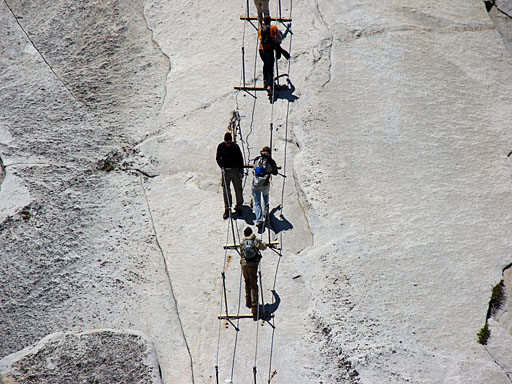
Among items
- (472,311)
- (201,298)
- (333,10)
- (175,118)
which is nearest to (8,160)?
(175,118)

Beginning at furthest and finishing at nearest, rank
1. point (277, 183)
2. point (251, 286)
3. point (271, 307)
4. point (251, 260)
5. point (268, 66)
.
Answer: point (268, 66) < point (277, 183) < point (271, 307) < point (251, 286) < point (251, 260)

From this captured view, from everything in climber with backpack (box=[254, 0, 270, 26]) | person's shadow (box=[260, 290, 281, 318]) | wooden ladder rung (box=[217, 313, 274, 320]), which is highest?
climber with backpack (box=[254, 0, 270, 26])

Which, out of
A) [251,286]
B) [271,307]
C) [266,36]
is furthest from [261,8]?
[271,307]

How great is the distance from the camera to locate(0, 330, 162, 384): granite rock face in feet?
36.3

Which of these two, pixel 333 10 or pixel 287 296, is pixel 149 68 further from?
pixel 287 296

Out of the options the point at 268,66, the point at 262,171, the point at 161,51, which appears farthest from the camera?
the point at 161,51

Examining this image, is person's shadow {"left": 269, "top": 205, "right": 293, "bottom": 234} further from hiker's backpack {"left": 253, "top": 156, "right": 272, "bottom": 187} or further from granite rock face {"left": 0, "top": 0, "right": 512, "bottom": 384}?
hiker's backpack {"left": 253, "top": 156, "right": 272, "bottom": 187}

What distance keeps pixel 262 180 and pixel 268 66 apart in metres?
4.06

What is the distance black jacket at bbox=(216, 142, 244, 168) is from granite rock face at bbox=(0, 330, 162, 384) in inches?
150

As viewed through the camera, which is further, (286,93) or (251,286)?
(286,93)

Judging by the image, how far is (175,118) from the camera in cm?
1587

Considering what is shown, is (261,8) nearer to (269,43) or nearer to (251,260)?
(269,43)

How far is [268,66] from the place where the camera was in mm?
15703

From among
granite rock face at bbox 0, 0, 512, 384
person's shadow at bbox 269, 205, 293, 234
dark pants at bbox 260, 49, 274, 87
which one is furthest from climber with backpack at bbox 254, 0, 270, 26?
person's shadow at bbox 269, 205, 293, 234
